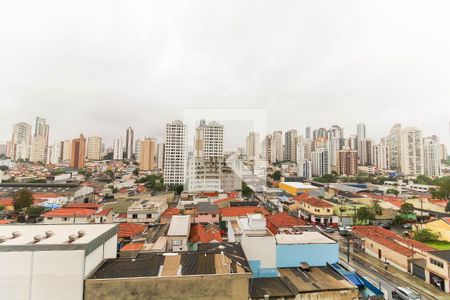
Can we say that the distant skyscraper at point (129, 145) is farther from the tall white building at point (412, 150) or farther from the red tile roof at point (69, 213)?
the tall white building at point (412, 150)

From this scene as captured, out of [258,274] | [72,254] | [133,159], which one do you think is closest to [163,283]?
[72,254]

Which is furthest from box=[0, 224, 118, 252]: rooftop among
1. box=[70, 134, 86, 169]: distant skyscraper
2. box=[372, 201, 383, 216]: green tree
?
box=[70, 134, 86, 169]: distant skyscraper

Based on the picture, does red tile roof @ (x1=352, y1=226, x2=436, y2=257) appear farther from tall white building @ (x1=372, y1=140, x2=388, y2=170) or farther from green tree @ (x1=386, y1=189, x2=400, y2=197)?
tall white building @ (x1=372, y1=140, x2=388, y2=170)

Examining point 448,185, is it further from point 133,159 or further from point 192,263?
point 133,159

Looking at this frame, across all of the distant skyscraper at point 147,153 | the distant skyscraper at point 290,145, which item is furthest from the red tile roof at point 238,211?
the distant skyscraper at point 290,145

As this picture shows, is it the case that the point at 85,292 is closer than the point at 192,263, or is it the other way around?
the point at 85,292

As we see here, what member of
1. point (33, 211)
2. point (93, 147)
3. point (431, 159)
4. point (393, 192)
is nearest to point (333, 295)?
point (33, 211)
